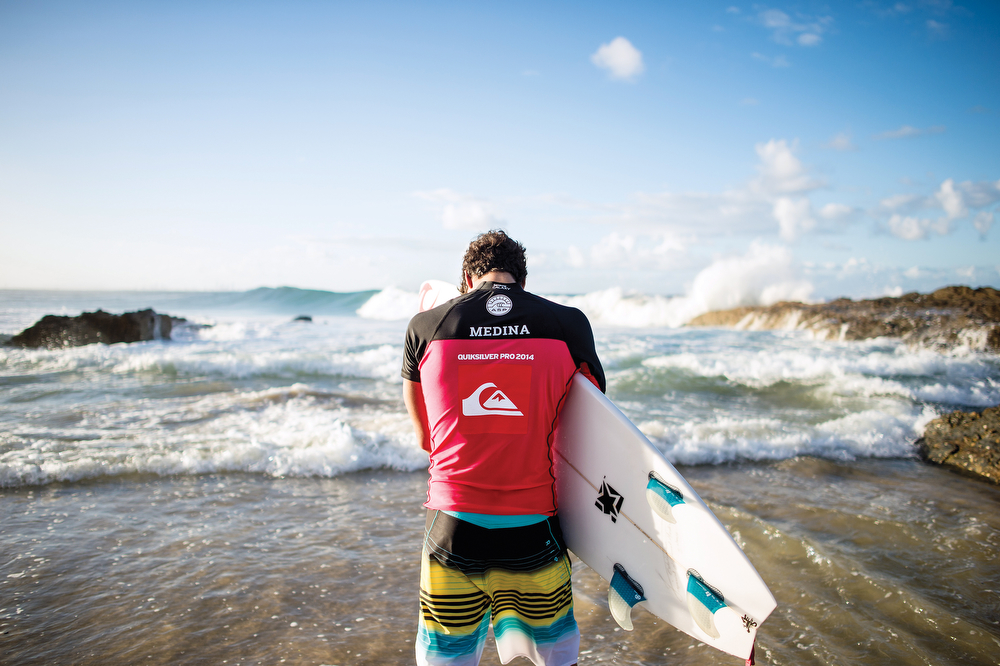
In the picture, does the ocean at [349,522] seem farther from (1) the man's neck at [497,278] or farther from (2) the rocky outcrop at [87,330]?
(2) the rocky outcrop at [87,330]

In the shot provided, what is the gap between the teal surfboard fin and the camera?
1.77 metres

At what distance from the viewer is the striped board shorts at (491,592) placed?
1.55 meters

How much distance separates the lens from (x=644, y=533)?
1.96 m

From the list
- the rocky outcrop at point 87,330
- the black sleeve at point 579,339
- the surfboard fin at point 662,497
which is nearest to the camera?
the black sleeve at point 579,339

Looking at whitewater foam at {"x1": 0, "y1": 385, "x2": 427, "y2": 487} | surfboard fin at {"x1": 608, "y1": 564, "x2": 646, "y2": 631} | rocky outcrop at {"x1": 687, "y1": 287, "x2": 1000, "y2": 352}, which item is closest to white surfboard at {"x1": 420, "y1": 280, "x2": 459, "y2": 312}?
surfboard fin at {"x1": 608, "y1": 564, "x2": 646, "y2": 631}

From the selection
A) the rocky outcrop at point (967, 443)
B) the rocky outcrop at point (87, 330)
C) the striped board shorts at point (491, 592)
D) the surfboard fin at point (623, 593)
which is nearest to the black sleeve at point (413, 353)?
the striped board shorts at point (491, 592)

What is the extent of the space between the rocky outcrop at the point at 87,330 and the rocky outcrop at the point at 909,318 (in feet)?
63.3

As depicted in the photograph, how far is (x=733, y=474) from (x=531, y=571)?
4.23m

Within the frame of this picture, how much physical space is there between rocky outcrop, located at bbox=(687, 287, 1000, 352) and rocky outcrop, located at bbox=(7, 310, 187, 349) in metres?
19.3

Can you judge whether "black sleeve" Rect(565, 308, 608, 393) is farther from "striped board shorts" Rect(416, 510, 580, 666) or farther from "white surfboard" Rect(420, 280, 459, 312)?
"white surfboard" Rect(420, 280, 459, 312)

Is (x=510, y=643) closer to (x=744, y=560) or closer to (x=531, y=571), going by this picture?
(x=531, y=571)

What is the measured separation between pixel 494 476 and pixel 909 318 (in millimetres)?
16970

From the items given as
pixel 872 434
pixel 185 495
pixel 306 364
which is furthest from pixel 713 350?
pixel 185 495

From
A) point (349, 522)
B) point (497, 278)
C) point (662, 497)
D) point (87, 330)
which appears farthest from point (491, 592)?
point (87, 330)
